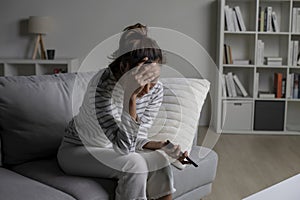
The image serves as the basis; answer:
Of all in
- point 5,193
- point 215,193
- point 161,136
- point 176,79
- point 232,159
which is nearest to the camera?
point 5,193

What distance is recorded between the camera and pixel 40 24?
15.2 ft

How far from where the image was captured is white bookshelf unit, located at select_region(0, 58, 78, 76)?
4.60m

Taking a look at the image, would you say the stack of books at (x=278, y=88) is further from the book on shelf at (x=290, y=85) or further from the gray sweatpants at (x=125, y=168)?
the gray sweatpants at (x=125, y=168)

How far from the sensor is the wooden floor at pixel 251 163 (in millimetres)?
3045

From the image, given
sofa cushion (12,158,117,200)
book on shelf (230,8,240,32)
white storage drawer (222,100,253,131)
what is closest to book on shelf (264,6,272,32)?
book on shelf (230,8,240,32)

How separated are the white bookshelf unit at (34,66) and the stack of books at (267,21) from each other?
6.45 ft

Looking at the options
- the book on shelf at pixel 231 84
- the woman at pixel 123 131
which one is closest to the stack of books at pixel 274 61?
the book on shelf at pixel 231 84

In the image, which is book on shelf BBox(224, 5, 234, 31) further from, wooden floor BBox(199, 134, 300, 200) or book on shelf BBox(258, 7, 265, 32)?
wooden floor BBox(199, 134, 300, 200)

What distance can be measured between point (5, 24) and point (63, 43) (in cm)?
67

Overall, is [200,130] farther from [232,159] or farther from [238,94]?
[232,159]

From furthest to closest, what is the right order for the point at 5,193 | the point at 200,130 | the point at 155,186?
the point at 200,130, the point at 155,186, the point at 5,193

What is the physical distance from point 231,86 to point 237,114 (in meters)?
0.30

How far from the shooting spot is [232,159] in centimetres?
371

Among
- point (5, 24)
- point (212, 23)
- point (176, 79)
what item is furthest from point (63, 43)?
point (176, 79)
